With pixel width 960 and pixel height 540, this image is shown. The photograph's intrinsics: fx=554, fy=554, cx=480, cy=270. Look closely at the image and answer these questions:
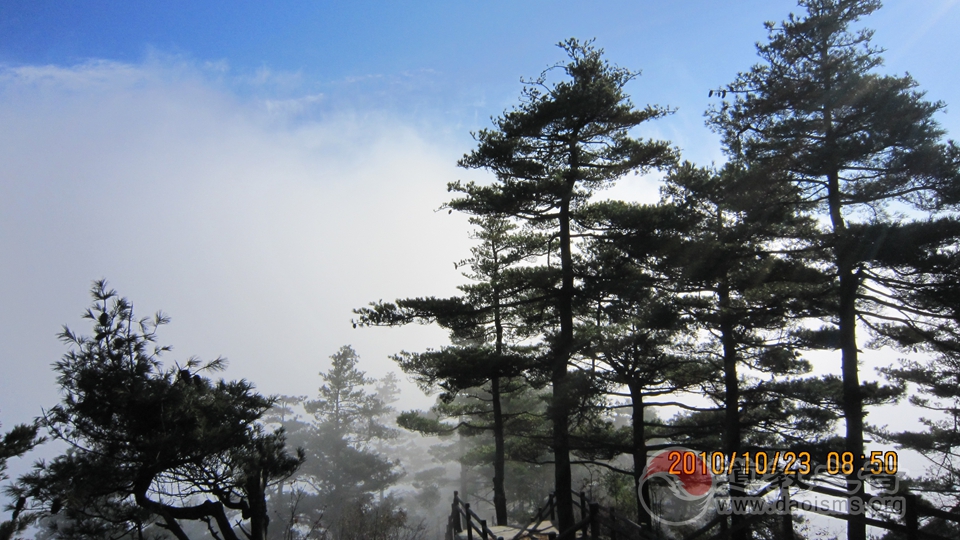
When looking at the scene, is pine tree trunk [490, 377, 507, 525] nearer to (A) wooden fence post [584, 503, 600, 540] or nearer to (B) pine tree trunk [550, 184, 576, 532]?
(B) pine tree trunk [550, 184, 576, 532]

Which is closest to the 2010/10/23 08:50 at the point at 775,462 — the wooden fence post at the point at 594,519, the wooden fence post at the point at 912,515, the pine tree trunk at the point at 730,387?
the pine tree trunk at the point at 730,387

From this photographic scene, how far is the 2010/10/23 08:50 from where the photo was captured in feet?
41.3

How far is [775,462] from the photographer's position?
15.4 meters

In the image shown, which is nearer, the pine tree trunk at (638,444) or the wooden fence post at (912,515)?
the wooden fence post at (912,515)

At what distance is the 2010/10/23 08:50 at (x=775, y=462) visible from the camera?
495 inches

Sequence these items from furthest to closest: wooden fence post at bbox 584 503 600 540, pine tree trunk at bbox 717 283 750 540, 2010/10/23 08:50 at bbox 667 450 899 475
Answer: pine tree trunk at bbox 717 283 750 540, 2010/10/23 08:50 at bbox 667 450 899 475, wooden fence post at bbox 584 503 600 540

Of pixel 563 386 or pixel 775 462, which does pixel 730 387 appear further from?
pixel 563 386

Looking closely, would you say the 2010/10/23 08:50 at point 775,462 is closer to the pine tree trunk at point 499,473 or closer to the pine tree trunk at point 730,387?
the pine tree trunk at point 730,387

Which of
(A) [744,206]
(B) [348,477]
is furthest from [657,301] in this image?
(B) [348,477]

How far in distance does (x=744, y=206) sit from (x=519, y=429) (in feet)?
43.4

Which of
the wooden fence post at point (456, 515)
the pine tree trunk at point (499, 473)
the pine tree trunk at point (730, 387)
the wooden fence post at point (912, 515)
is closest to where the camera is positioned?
the wooden fence post at point (912, 515)

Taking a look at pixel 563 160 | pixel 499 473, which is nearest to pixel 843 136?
pixel 563 160

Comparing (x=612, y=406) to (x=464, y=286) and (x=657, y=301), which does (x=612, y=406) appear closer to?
(x=657, y=301)

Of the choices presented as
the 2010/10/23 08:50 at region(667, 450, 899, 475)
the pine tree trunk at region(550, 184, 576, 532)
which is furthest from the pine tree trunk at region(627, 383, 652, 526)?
the pine tree trunk at region(550, 184, 576, 532)
